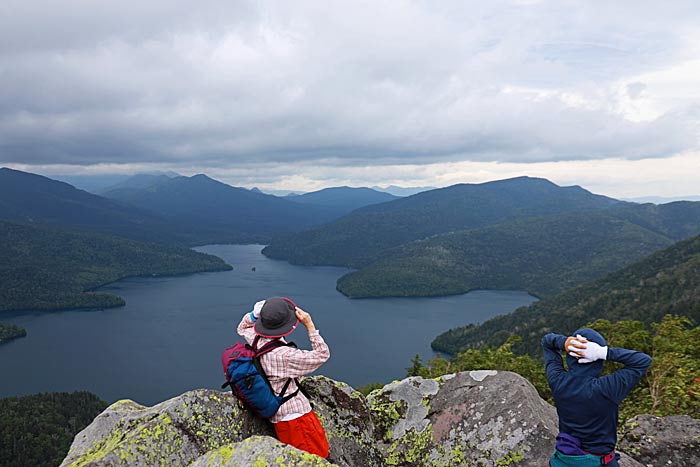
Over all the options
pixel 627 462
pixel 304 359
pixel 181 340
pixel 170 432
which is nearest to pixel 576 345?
pixel 627 462

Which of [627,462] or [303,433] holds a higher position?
[303,433]

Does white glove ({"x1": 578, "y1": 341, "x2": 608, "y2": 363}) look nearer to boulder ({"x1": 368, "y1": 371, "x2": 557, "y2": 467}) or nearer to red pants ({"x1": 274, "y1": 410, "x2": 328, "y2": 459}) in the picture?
boulder ({"x1": 368, "y1": 371, "x2": 557, "y2": 467})

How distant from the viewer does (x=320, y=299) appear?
622 feet

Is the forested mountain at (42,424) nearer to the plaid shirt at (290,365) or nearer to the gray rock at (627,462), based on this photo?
the plaid shirt at (290,365)

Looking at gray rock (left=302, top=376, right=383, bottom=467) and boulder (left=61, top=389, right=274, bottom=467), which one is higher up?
boulder (left=61, top=389, right=274, bottom=467)

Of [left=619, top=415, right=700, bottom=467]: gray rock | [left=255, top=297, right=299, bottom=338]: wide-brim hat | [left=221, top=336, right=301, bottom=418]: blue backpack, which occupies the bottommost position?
[left=619, top=415, right=700, bottom=467]: gray rock

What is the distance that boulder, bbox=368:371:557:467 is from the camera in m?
7.17

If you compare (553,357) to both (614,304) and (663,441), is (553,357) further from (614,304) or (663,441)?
(614,304)

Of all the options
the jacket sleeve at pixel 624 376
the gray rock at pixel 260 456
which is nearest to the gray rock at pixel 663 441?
the jacket sleeve at pixel 624 376

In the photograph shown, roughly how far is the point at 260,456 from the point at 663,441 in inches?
279

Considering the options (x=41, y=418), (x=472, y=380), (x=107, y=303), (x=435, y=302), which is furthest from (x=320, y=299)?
(x=472, y=380)

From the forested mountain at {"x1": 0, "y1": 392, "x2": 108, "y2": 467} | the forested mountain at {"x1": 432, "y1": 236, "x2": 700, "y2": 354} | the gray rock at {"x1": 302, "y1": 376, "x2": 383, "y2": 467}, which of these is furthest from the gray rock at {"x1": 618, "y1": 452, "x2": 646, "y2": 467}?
the forested mountain at {"x1": 0, "y1": 392, "x2": 108, "y2": 467}

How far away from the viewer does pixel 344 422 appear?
7805 mm

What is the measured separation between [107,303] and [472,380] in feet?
699
